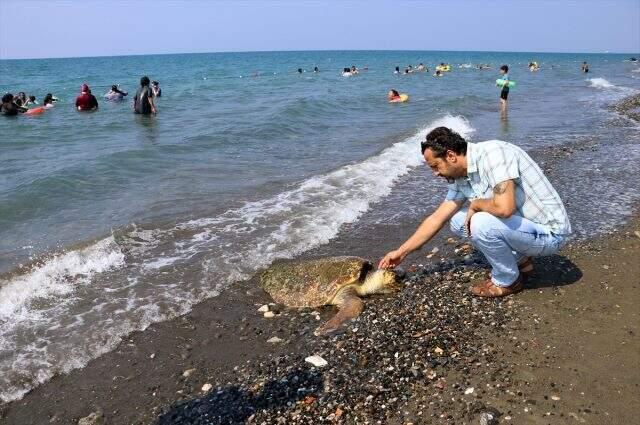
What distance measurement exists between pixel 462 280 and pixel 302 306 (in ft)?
5.52

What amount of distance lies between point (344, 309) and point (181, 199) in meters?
4.91

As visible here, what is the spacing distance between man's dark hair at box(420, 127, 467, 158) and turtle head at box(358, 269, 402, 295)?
1640mm

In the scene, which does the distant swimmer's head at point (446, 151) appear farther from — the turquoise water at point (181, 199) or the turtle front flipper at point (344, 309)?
the turquoise water at point (181, 199)

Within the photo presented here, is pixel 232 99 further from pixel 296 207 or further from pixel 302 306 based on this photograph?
pixel 302 306

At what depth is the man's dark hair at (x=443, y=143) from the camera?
389 centimetres

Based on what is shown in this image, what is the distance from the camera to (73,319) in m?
4.98

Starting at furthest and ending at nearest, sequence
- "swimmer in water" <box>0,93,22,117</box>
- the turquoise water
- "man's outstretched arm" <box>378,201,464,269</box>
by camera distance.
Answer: "swimmer in water" <box>0,93,22,117</box> < the turquoise water < "man's outstretched arm" <box>378,201,464,269</box>

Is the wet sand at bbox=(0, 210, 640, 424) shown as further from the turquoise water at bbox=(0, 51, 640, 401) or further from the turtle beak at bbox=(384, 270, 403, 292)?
the turquoise water at bbox=(0, 51, 640, 401)

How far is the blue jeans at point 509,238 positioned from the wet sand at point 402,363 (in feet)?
1.40

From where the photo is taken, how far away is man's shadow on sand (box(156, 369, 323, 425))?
11.5ft

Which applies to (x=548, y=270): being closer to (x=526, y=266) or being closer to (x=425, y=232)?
(x=526, y=266)

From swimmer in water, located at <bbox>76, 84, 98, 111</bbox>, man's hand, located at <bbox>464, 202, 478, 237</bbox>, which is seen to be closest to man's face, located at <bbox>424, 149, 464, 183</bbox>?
man's hand, located at <bbox>464, 202, 478, 237</bbox>

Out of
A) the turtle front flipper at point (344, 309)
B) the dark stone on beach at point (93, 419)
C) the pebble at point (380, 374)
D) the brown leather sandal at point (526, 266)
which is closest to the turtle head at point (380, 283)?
the turtle front flipper at point (344, 309)

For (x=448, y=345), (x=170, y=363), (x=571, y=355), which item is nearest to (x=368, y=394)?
(x=448, y=345)
